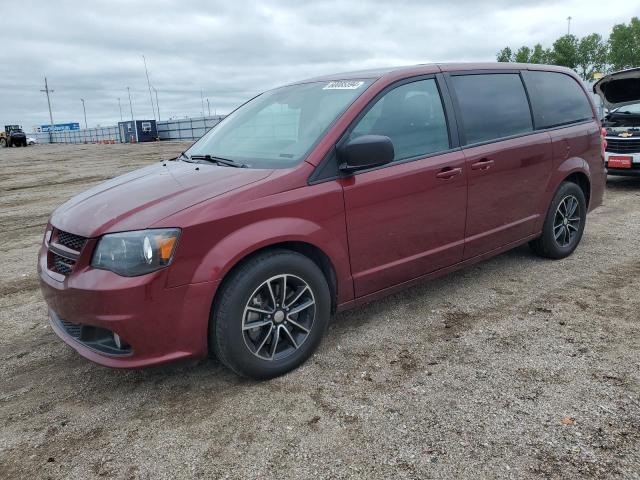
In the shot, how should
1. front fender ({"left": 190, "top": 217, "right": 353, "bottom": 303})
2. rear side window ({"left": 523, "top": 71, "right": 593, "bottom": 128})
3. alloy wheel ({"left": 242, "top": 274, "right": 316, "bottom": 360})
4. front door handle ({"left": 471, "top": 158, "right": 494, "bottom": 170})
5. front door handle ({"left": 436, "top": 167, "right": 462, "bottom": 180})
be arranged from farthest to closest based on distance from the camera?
rear side window ({"left": 523, "top": 71, "right": 593, "bottom": 128})
front door handle ({"left": 471, "top": 158, "right": 494, "bottom": 170})
front door handle ({"left": 436, "top": 167, "right": 462, "bottom": 180})
alloy wheel ({"left": 242, "top": 274, "right": 316, "bottom": 360})
front fender ({"left": 190, "top": 217, "right": 353, "bottom": 303})

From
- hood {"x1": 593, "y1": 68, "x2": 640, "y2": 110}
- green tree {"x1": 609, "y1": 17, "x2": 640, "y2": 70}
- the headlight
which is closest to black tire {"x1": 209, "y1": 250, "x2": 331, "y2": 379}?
the headlight

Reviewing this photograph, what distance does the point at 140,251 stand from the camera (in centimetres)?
261

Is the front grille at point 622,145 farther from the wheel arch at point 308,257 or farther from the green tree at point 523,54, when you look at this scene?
the green tree at point 523,54

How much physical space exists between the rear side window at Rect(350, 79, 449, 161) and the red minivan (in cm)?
1

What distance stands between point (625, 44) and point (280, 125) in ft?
227

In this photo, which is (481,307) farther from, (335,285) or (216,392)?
(216,392)

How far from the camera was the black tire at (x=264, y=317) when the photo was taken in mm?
2781

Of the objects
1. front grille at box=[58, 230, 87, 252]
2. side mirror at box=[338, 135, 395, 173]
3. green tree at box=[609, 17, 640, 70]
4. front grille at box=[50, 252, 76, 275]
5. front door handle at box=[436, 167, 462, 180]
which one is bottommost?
front grille at box=[50, 252, 76, 275]

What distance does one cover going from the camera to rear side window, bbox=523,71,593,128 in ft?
15.0

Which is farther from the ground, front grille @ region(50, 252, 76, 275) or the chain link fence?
the chain link fence

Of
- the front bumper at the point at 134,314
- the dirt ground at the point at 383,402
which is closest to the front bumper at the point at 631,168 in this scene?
the dirt ground at the point at 383,402

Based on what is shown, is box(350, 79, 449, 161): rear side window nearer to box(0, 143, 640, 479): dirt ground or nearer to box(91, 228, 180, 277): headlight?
box(0, 143, 640, 479): dirt ground

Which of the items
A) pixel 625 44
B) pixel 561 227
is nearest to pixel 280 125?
pixel 561 227

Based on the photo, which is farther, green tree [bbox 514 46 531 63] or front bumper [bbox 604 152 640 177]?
green tree [bbox 514 46 531 63]
